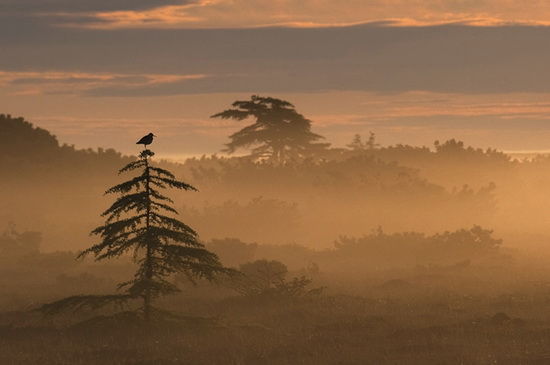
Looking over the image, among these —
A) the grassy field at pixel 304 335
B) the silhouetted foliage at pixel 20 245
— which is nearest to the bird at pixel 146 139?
the grassy field at pixel 304 335

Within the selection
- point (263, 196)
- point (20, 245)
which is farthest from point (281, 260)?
point (263, 196)

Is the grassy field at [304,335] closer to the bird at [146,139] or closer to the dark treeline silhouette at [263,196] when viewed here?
the bird at [146,139]

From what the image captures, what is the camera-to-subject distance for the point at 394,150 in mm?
83000

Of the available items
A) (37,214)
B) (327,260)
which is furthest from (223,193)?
(327,260)

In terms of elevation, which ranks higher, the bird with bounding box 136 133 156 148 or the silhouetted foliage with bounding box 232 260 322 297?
the bird with bounding box 136 133 156 148

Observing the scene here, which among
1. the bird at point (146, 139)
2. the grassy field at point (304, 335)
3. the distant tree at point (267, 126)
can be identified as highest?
the distant tree at point (267, 126)

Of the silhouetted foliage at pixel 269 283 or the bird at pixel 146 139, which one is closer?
the bird at pixel 146 139

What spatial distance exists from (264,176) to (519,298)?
3752 centimetres

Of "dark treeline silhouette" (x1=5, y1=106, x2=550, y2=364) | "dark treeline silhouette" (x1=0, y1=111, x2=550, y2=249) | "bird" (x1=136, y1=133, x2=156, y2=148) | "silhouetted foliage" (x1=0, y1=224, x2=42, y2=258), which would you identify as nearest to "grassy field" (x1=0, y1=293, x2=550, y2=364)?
"dark treeline silhouette" (x1=5, y1=106, x2=550, y2=364)

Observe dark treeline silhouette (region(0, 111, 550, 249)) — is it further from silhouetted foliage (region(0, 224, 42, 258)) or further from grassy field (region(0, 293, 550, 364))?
grassy field (region(0, 293, 550, 364))

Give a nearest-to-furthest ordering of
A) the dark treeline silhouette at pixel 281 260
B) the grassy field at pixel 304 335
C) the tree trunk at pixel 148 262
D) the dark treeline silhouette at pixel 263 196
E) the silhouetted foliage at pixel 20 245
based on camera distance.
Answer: the grassy field at pixel 304 335 < the dark treeline silhouette at pixel 281 260 < the tree trunk at pixel 148 262 < the silhouetted foliage at pixel 20 245 < the dark treeline silhouette at pixel 263 196

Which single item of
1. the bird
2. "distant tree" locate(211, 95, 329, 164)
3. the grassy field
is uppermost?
"distant tree" locate(211, 95, 329, 164)

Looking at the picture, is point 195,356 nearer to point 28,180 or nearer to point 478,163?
point 28,180

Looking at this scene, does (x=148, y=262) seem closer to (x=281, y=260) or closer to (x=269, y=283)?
(x=269, y=283)
